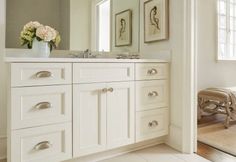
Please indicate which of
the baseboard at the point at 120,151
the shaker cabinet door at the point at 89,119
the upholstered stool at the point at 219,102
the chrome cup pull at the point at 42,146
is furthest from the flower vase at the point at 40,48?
the upholstered stool at the point at 219,102

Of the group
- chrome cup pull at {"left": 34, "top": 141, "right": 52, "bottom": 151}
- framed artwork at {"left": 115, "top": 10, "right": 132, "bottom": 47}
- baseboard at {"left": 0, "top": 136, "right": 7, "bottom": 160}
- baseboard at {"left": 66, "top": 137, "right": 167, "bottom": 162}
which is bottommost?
baseboard at {"left": 66, "top": 137, "right": 167, "bottom": 162}

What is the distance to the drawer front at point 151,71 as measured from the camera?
6.15 feet

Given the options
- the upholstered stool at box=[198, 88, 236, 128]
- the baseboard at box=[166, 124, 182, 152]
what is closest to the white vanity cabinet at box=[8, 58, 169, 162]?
the baseboard at box=[166, 124, 182, 152]

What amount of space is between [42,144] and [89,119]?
0.38 meters

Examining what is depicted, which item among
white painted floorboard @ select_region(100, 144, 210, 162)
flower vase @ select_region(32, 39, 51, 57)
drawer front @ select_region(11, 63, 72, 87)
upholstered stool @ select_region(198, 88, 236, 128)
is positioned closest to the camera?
drawer front @ select_region(11, 63, 72, 87)

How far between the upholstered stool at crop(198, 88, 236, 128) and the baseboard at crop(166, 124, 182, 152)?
1.05 m

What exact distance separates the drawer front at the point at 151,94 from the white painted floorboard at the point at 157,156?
1.40 feet

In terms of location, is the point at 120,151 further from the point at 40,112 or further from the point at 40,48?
the point at 40,48

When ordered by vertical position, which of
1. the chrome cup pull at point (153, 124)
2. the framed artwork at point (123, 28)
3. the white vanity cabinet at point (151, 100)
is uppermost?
the framed artwork at point (123, 28)

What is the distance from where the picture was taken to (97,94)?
1.66 meters

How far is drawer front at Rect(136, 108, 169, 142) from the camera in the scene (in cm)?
189

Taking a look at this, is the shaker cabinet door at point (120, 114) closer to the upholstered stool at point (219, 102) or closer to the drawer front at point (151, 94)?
the drawer front at point (151, 94)

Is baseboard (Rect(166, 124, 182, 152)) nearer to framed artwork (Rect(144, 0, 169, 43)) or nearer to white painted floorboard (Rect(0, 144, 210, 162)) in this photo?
white painted floorboard (Rect(0, 144, 210, 162))

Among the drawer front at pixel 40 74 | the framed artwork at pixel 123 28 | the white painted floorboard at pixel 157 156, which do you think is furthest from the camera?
the framed artwork at pixel 123 28
